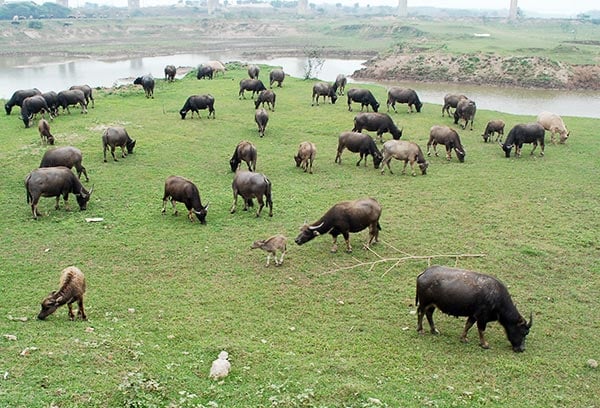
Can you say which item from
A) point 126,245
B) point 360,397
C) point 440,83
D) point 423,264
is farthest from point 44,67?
point 360,397

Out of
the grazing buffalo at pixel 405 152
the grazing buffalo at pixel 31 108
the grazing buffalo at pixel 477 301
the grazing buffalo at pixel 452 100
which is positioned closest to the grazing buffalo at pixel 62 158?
the grazing buffalo at pixel 31 108

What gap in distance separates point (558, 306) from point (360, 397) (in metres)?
5.02

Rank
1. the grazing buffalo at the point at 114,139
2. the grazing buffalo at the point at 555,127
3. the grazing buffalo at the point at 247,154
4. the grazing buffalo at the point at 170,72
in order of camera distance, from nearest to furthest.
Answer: the grazing buffalo at the point at 247,154, the grazing buffalo at the point at 114,139, the grazing buffalo at the point at 555,127, the grazing buffalo at the point at 170,72

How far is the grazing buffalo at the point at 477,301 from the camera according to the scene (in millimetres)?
8664

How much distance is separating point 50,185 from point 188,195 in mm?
3425

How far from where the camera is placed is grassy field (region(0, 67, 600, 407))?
7.33 meters

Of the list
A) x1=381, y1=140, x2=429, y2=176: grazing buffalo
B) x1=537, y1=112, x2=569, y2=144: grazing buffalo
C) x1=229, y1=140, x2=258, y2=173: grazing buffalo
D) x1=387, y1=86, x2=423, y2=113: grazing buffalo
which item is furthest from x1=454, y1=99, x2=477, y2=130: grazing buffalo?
x1=229, y1=140, x2=258, y2=173: grazing buffalo

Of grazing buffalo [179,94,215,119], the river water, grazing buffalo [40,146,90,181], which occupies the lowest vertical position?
the river water

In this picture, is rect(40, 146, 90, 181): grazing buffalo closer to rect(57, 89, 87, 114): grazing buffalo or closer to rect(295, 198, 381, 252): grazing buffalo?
rect(295, 198, 381, 252): grazing buffalo

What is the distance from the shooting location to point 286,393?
7.10 m

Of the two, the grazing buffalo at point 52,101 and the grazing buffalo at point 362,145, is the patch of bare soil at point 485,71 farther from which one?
the grazing buffalo at point 362,145

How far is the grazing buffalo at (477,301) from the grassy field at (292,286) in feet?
1.17

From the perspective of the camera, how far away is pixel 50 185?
44.8 feet

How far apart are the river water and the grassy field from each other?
16.1 meters
